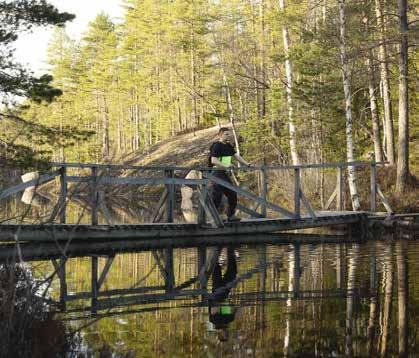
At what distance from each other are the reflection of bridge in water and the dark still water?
0.05 feet

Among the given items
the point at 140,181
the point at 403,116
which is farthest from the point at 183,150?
the point at 140,181

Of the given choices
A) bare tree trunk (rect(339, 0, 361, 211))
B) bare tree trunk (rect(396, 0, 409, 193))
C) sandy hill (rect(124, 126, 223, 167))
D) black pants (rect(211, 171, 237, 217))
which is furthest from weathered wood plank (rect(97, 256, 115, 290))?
sandy hill (rect(124, 126, 223, 167))

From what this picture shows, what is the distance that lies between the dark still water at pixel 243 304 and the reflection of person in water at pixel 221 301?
12mm

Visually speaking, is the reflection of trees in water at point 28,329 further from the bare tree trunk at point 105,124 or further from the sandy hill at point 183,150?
the bare tree trunk at point 105,124

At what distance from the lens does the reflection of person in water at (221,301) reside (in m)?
6.43

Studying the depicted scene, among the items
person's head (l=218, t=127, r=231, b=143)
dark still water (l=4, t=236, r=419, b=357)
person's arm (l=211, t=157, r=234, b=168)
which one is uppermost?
person's head (l=218, t=127, r=231, b=143)

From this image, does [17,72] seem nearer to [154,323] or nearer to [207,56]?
[154,323]

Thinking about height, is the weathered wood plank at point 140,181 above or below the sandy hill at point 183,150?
below

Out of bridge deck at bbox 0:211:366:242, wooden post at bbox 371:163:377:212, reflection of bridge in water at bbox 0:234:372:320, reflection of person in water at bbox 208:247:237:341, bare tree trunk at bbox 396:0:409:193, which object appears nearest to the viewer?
reflection of person in water at bbox 208:247:237:341

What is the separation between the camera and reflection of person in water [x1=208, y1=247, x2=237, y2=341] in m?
6.43

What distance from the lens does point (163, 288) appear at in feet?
29.0

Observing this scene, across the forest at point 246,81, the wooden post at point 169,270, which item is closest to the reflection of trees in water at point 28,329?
the forest at point 246,81

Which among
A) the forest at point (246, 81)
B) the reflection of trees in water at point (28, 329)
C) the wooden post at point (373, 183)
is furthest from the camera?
the forest at point (246, 81)

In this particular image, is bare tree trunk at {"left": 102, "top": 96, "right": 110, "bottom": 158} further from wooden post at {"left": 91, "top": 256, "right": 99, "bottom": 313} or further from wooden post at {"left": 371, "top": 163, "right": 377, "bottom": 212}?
wooden post at {"left": 91, "top": 256, "right": 99, "bottom": 313}
